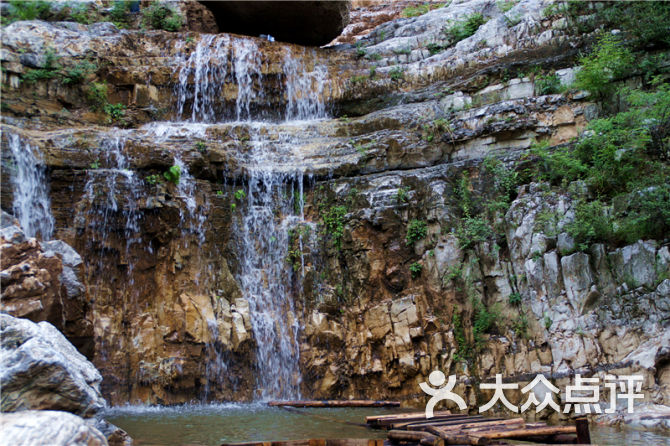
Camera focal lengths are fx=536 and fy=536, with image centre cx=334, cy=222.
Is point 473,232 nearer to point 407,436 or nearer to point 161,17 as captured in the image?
point 407,436

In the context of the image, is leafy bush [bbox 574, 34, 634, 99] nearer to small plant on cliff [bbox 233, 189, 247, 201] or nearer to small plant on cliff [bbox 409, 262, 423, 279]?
small plant on cliff [bbox 409, 262, 423, 279]

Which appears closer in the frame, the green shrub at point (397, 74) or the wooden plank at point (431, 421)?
the wooden plank at point (431, 421)

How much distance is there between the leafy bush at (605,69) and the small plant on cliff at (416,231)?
4.83m

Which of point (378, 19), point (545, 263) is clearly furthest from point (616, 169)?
point (378, 19)

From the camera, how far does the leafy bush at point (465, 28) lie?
1584 centimetres

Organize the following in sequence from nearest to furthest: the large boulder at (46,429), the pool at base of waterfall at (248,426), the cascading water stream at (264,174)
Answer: the large boulder at (46,429) → the pool at base of waterfall at (248,426) → the cascading water stream at (264,174)

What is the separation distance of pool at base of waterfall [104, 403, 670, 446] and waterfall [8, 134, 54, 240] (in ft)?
14.1

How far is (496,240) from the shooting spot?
11.7 m

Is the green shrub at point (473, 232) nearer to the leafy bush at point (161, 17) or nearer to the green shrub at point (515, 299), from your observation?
the green shrub at point (515, 299)

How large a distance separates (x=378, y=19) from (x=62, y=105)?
52.3 ft

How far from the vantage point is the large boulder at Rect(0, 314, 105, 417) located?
16.5ft

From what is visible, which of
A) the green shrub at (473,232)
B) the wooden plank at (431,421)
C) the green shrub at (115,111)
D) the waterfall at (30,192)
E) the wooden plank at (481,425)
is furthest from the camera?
the green shrub at (115,111)

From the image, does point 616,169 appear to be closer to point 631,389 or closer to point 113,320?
point 631,389

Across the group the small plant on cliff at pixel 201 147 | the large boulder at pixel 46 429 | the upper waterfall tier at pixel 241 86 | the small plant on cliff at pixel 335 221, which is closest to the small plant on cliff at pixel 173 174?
the small plant on cliff at pixel 201 147
